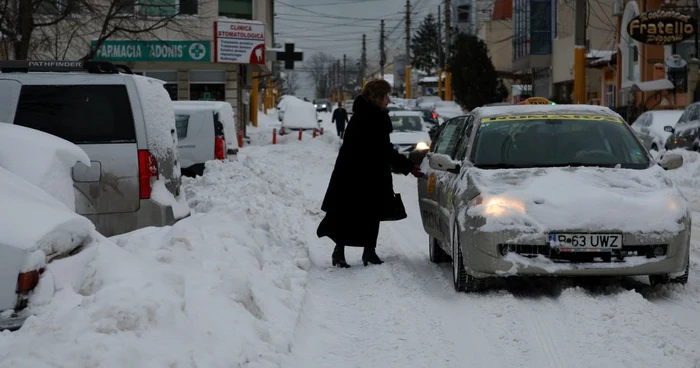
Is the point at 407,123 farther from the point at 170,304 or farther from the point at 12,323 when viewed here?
the point at 12,323

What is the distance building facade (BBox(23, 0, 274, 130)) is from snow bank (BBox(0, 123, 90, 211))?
29142 millimetres

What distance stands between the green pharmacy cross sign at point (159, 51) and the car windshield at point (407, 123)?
12032 millimetres

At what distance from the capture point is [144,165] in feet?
28.8

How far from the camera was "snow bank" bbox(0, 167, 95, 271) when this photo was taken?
4.80 metres

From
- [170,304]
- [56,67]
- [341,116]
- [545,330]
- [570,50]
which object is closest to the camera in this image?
[170,304]

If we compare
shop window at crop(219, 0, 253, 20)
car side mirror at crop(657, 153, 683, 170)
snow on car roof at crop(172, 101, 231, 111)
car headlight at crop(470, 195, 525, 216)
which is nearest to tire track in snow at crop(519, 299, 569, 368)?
car headlight at crop(470, 195, 525, 216)

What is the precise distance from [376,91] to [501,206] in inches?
96.8

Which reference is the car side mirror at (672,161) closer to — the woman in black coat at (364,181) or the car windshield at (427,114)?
the woman in black coat at (364,181)

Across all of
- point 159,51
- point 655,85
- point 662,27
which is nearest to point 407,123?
point 662,27

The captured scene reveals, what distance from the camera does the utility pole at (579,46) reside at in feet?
91.5

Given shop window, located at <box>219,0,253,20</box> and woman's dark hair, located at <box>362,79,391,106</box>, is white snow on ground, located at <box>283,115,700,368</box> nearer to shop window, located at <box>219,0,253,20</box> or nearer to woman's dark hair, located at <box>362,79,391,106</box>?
woman's dark hair, located at <box>362,79,391,106</box>

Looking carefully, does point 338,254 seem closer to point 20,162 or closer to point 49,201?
point 20,162

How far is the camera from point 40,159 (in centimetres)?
680


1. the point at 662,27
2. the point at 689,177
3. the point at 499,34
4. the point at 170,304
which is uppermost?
the point at 499,34
